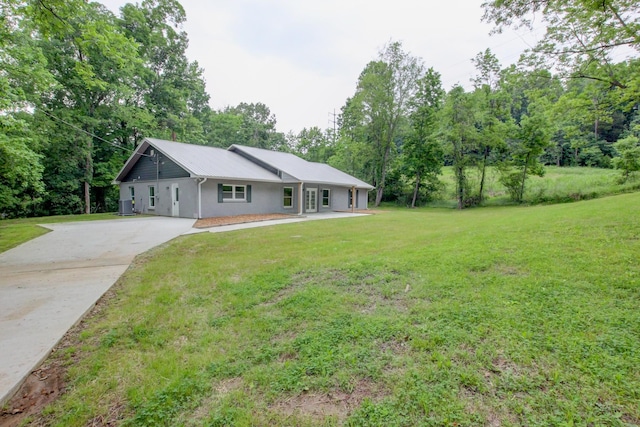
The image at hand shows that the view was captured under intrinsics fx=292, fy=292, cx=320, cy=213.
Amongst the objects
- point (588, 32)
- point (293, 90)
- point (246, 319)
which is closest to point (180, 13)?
point (293, 90)

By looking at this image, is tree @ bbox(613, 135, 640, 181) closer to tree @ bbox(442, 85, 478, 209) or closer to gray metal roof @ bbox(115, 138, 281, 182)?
tree @ bbox(442, 85, 478, 209)

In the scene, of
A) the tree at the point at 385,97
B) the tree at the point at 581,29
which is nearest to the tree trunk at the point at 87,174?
the tree at the point at 385,97

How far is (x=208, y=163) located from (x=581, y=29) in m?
15.2

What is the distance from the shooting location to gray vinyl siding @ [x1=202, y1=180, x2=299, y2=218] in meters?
14.7

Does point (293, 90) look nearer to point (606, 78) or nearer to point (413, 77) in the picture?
point (413, 77)

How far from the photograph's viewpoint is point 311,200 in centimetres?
1939

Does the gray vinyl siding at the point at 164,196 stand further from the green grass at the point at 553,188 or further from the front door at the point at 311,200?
the green grass at the point at 553,188

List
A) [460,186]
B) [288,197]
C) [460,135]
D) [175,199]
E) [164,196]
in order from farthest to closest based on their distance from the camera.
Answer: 1. [460,186]
2. [460,135]
3. [288,197]
4. [164,196]
5. [175,199]

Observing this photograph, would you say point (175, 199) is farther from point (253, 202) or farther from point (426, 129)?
point (426, 129)

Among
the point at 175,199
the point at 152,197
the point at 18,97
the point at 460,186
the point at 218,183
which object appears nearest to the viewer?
the point at 18,97

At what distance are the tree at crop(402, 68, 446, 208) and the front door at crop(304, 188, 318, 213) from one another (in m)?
9.68

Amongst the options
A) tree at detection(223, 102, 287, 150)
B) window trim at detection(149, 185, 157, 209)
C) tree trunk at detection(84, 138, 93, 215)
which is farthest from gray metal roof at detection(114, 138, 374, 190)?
tree at detection(223, 102, 287, 150)

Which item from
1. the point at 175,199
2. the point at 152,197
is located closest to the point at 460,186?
the point at 175,199

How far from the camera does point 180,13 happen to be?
2370 cm
